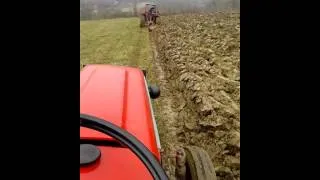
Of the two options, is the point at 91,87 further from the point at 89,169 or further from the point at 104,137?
the point at 89,169

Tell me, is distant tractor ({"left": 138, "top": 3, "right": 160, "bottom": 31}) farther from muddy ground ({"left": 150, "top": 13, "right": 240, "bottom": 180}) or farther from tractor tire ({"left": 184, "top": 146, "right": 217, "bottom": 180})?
tractor tire ({"left": 184, "top": 146, "right": 217, "bottom": 180})

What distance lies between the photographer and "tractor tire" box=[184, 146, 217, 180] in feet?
5.42

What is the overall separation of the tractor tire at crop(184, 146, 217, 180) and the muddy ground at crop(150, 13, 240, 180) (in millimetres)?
555

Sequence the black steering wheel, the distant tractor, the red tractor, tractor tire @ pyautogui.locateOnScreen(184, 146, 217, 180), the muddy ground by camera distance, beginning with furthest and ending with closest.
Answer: the distant tractor < the muddy ground < tractor tire @ pyautogui.locateOnScreen(184, 146, 217, 180) < the red tractor < the black steering wheel

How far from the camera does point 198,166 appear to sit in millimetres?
1734

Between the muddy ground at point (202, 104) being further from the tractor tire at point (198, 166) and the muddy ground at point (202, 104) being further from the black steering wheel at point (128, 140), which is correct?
the black steering wheel at point (128, 140)

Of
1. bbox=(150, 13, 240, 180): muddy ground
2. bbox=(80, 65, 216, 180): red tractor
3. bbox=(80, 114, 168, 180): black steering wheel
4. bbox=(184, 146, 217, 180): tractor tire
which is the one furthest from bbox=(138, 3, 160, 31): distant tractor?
bbox=(80, 114, 168, 180): black steering wheel

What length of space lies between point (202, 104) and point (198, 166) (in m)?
2.28
